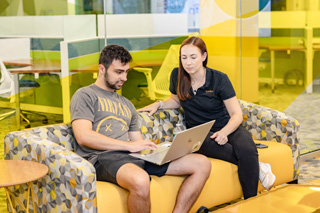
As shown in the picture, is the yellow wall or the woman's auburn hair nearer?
the woman's auburn hair

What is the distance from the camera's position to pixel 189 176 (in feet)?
11.2

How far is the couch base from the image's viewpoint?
312 cm

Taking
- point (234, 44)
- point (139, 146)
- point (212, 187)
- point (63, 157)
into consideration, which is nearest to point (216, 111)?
point (212, 187)

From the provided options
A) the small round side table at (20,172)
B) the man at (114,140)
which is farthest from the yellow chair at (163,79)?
the small round side table at (20,172)

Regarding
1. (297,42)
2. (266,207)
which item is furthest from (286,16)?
(266,207)

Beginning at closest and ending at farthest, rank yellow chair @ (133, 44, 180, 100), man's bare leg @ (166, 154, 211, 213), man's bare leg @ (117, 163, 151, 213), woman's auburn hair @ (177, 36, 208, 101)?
man's bare leg @ (117, 163, 151, 213), man's bare leg @ (166, 154, 211, 213), woman's auburn hair @ (177, 36, 208, 101), yellow chair @ (133, 44, 180, 100)

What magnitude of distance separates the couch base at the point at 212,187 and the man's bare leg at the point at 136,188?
81 mm

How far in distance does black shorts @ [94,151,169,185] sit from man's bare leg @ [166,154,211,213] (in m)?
0.08

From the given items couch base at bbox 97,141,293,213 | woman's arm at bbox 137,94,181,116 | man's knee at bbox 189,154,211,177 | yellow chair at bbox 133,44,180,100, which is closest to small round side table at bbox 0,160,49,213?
couch base at bbox 97,141,293,213

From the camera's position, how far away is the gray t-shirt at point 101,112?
3357 millimetres

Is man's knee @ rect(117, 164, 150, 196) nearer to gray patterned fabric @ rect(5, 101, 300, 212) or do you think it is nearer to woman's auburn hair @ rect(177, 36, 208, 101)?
gray patterned fabric @ rect(5, 101, 300, 212)

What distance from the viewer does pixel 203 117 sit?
3.94m

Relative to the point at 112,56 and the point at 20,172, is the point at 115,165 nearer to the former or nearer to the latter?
the point at 20,172

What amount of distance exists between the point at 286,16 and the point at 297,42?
0.31 m
